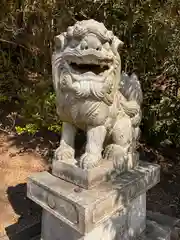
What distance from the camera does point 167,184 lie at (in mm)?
3658

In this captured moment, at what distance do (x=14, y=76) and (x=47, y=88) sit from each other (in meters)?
1.01

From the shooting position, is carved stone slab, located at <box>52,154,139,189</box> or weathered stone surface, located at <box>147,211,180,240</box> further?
weathered stone surface, located at <box>147,211,180,240</box>

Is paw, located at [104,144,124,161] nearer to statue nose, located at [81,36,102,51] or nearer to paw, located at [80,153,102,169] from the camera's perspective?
paw, located at [80,153,102,169]

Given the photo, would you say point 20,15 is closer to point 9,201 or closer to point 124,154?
point 9,201

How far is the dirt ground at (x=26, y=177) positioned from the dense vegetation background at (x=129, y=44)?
0.31 m

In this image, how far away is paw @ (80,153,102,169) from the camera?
1.91 meters

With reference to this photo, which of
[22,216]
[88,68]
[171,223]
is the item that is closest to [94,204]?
[88,68]

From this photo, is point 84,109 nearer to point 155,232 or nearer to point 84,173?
point 84,173

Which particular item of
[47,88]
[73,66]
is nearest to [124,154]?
[73,66]

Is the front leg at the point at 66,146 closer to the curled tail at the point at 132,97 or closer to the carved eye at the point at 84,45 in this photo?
the curled tail at the point at 132,97

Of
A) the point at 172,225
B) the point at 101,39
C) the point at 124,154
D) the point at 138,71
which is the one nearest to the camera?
the point at 101,39

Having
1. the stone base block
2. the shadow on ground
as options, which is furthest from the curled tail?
the shadow on ground

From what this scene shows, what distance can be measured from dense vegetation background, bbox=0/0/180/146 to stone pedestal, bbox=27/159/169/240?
1.64m

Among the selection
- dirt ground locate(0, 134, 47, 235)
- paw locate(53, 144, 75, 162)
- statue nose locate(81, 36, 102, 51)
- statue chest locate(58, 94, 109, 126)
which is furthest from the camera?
dirt ground locate(0, 134, 47, 235)
